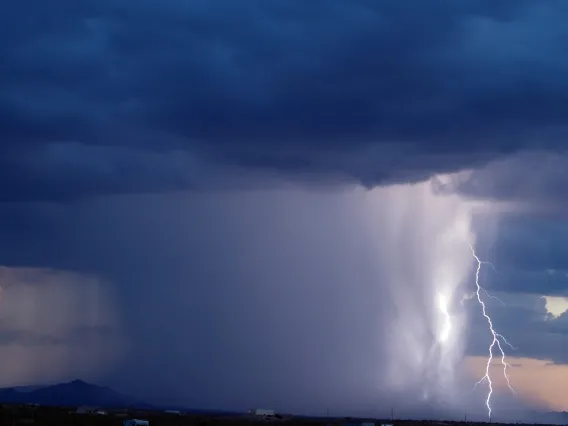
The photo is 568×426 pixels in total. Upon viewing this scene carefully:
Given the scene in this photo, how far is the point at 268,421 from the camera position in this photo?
165 metres

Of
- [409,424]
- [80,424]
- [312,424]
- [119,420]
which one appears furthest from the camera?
[409,424]

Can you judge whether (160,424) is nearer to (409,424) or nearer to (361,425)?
(361,425)

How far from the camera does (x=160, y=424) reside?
143m

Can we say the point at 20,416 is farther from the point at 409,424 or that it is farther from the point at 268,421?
the point at 409,424

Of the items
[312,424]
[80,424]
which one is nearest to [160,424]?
[80,424]

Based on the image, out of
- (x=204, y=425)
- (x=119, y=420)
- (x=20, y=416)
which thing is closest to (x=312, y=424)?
(x=204, y=425)

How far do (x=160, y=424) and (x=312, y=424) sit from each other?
978 inches

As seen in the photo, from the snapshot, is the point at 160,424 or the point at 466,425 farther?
the point at 466,425

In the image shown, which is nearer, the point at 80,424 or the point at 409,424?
the point at 80,424

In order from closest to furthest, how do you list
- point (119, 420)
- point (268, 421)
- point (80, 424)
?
1. point (80, 424)
2. point (119, 420)
3. point (268, 421)

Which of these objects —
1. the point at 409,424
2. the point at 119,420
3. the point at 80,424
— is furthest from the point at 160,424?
the point at 409,424

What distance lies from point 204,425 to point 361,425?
2667 cm

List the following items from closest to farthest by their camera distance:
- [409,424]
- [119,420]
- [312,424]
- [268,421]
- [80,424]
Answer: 1. [80,424]
2. [119,420]
3. [312,424]
4. [268,421]
5. [409,424]

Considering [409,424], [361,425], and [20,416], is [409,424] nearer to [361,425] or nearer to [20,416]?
[361,425]
